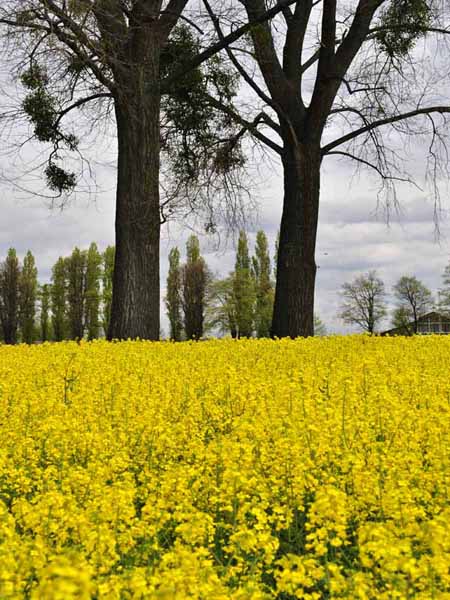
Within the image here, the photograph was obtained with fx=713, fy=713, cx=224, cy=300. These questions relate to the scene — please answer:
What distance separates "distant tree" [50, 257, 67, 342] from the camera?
54.4 meters

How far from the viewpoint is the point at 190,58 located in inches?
555

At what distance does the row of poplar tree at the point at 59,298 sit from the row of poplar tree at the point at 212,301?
212 inches

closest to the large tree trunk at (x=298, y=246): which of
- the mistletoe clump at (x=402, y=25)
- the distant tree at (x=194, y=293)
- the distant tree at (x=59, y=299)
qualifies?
the mistletoe clump at (x=402, y=25)

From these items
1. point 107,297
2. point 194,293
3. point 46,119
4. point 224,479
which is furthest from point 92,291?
point 224,479

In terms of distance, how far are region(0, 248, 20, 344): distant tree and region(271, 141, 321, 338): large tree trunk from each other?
38246mm

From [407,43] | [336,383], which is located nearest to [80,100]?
[407,43]

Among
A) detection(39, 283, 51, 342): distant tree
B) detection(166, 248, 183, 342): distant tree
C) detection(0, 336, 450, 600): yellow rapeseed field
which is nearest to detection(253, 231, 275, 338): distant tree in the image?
detection(166, 248, 183, 342): distant tree

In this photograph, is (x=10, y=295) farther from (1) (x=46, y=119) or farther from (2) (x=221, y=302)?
(1) (x=46, y=119)

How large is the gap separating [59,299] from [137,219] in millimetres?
43696

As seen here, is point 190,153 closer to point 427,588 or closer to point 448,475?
point 448,475

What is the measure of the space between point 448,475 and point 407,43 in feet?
42.8

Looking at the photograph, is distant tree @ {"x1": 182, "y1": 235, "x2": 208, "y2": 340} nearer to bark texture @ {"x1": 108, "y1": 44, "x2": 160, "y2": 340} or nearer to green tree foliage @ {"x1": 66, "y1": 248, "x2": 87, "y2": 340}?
green tree foliage @ {"x1": 66, "y1": 248, "x2": 87, "y2": 340}

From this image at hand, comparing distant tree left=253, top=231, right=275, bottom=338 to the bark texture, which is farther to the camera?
distant tree left=253, top=231, right=275, bottom=338

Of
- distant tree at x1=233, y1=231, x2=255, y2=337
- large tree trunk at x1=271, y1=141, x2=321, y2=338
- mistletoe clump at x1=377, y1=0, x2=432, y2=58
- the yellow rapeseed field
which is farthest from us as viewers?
distant tree at x1=233, y1=231, x2=255, y2=337
